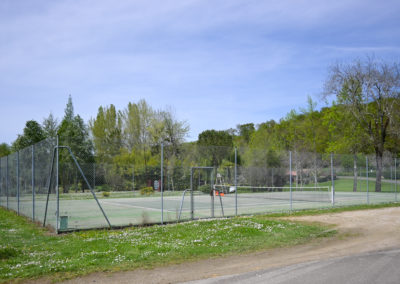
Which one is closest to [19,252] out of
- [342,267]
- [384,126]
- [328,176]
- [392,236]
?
[342,267]

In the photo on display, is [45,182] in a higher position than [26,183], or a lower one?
higher

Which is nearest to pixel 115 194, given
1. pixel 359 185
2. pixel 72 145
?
pixel 72 145

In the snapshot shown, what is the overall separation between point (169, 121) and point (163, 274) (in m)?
37.4

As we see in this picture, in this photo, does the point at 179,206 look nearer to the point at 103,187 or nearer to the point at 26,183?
the point at 26,183

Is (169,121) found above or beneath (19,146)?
above

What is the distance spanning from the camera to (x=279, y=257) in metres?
7.95

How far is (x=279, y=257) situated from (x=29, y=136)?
3943 centimetres

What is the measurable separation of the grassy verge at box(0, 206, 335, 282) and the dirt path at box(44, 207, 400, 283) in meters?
0.41

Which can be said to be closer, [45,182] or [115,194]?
[45,182]

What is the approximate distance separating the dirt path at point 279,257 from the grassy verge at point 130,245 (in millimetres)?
413

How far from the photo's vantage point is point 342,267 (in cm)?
687

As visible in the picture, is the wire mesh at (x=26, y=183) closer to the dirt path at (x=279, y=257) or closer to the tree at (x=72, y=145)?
the tree at (x=72, y=145)

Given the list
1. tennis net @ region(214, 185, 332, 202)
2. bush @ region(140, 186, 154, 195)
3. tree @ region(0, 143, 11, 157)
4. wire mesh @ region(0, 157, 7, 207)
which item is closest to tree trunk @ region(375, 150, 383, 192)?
tennis net @ region(214, 185, 332, 202)

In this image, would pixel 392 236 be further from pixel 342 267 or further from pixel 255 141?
pixel 255 141
